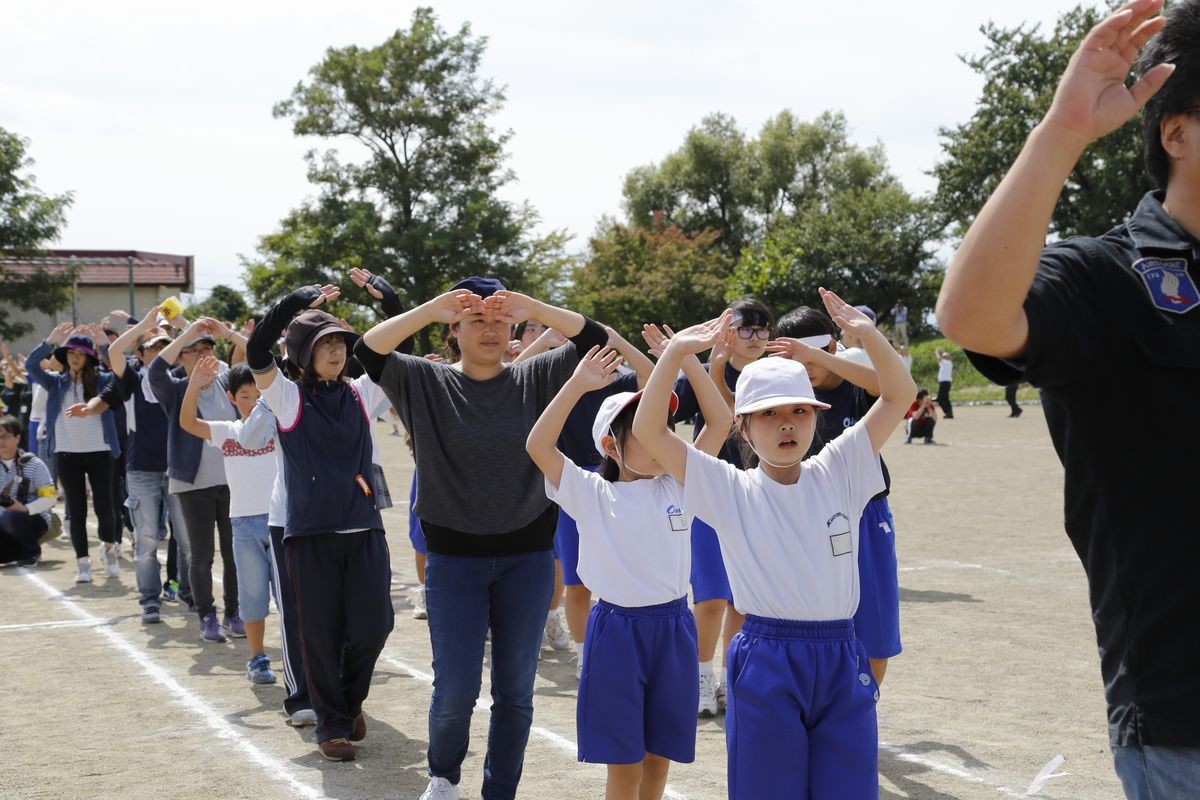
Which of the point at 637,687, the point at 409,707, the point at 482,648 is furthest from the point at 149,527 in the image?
the point at 637,687

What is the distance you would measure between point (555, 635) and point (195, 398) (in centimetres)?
296

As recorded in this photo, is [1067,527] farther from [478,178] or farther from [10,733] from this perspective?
[478,178]

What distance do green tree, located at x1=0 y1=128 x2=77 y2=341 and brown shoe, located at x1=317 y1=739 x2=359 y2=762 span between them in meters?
38.4

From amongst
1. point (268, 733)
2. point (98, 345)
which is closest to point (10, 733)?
point (268, 733)

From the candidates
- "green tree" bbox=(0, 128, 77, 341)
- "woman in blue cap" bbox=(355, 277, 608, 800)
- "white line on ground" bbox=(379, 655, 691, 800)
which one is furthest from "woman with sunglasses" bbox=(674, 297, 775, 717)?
"green tree" bbox=(0, 128, 77, 341)

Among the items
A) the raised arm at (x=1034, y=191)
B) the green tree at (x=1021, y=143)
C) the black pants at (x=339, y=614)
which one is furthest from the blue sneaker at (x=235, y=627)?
the green tree at (x=1021, y=143)

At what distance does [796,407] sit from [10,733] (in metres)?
5.22

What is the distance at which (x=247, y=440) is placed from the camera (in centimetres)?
748

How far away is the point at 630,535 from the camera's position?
15.9 ft

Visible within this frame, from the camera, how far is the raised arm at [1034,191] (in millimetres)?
1785

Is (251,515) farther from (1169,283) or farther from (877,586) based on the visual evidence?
(1169,283)

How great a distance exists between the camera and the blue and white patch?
1.87 m

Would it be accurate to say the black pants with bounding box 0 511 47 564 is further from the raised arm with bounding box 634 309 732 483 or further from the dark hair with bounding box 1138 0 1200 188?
the dark hair with bounding box 1138 0 1200 188

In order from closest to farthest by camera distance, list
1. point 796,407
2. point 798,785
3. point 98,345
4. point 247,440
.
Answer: point 798,785
point 796,407
point 247,440
point 98,345
